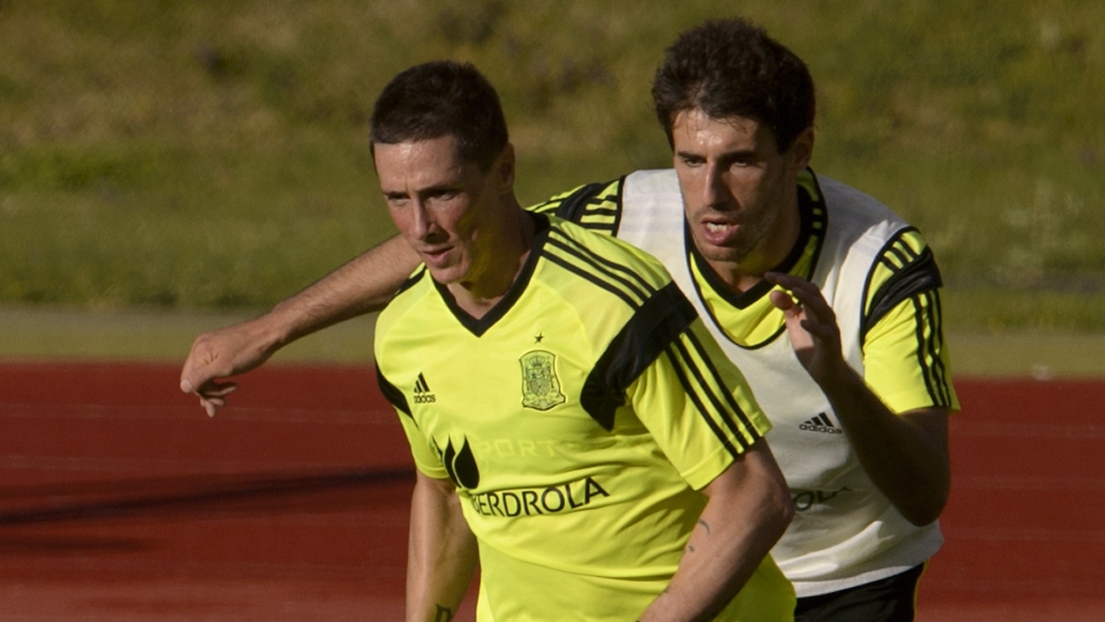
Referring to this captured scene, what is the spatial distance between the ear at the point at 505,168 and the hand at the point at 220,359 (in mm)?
733

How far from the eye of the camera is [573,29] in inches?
954

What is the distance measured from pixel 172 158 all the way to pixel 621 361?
1912 cm

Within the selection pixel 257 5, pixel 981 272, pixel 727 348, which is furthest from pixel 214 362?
pixel 257 5

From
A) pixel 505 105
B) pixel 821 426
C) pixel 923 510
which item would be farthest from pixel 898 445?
pixel 505 105

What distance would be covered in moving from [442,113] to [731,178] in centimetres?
64

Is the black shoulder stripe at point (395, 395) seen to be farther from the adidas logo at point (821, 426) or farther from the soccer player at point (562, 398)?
the adidas logo at point (821, 426)

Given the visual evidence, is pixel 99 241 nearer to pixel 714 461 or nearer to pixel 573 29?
pixel 573 29

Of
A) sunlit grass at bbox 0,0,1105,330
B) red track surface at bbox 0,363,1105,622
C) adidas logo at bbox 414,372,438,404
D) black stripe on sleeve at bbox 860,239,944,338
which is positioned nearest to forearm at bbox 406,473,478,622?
adidas logo at bbox 414,372,438,404

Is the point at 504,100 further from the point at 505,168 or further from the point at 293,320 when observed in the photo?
the point at 505,168

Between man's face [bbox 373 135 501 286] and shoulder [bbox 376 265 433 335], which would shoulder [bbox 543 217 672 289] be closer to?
man's face [bbox 373 135 501 286]

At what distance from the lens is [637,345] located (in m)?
2.71

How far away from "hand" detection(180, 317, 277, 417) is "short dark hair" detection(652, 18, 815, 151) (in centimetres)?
86

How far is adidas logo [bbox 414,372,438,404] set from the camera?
2969 mm

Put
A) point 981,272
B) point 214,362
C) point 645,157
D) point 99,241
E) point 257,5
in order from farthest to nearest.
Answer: point 257,5, point 645,157, point 99,241, point 981,272, point 214,362
